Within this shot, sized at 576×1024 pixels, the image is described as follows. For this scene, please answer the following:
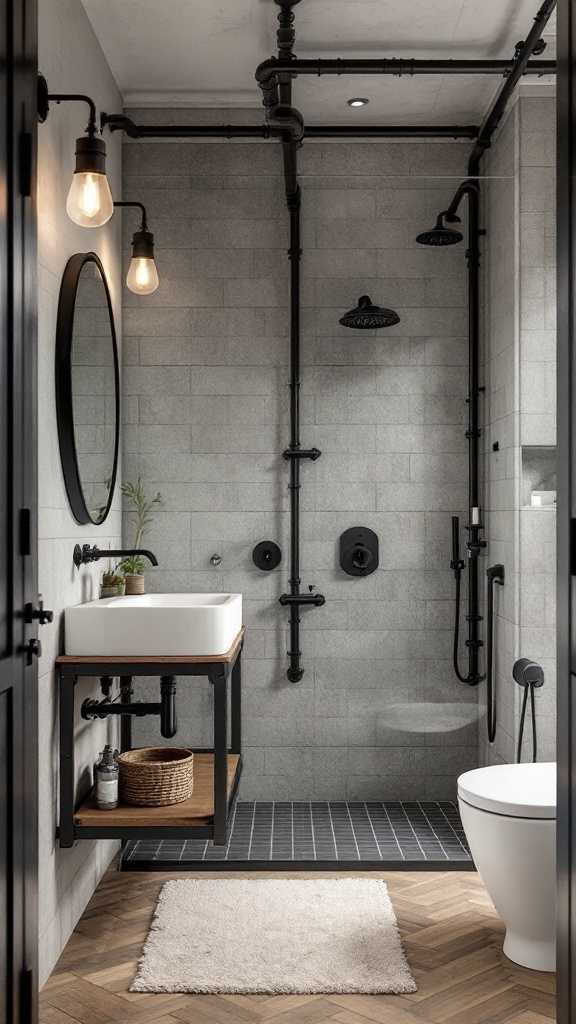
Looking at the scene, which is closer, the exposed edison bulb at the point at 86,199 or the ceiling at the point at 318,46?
the exposed edison bulb at the point at 86,199

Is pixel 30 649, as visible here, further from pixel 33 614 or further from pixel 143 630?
pixel 143 630

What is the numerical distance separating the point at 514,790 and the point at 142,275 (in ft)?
7.17

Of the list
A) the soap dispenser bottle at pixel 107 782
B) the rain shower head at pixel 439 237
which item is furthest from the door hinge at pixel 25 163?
the rain shower head at pixel 439 237

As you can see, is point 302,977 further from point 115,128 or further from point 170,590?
point 115,128

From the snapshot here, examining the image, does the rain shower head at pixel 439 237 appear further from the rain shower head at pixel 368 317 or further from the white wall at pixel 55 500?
the white wall at pixel 55 500

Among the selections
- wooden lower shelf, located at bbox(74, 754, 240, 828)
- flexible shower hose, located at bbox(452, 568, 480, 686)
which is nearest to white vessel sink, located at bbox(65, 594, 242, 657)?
wooden lower shelf, located at bbox(74, 754, 240, 828)

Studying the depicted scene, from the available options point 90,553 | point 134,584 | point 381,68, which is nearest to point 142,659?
point 90,553

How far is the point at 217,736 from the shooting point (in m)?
2.86

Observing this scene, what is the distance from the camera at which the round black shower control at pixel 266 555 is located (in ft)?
13.1

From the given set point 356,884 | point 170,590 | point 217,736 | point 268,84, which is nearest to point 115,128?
point 268,84

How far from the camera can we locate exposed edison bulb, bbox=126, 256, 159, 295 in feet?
11.2

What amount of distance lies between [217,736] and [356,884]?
824 mm

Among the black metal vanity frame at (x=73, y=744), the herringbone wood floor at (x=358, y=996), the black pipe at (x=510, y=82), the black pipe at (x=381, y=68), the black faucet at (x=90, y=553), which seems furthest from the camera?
the black pipe at (x=381, y=68)

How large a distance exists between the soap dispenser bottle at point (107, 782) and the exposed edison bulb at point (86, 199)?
1628 millimetres
